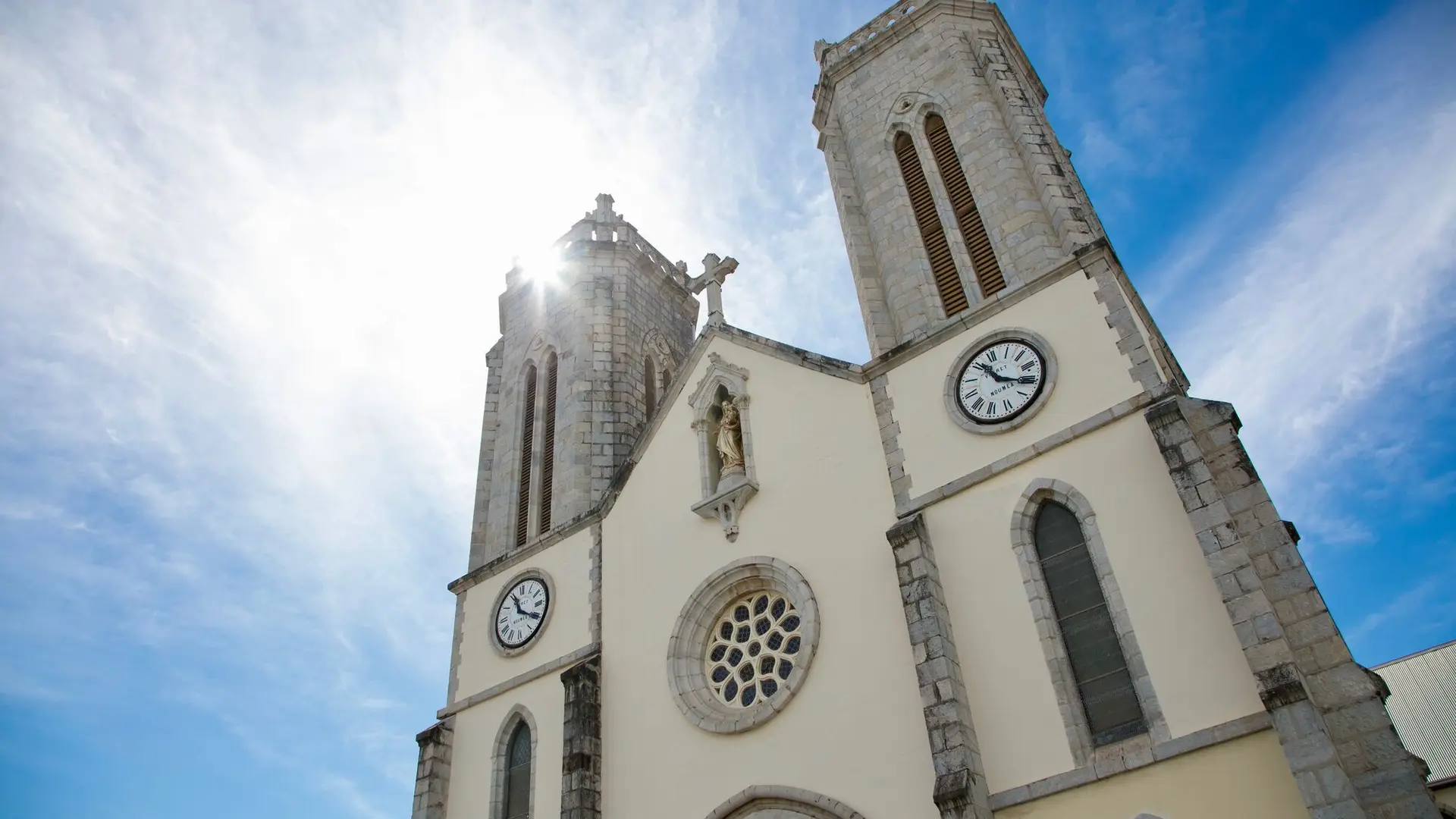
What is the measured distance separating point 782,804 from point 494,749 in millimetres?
5092

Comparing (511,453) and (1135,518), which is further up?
(511,453)

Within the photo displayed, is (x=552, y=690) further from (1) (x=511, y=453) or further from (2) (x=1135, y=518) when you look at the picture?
(2) (x=1135, y=518)

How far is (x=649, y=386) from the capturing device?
65.7ft

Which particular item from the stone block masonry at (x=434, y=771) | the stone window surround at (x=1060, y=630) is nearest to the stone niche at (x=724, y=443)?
the stone window surround at (x=1060, y=630)

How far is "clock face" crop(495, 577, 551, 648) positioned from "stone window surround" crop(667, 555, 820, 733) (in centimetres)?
297

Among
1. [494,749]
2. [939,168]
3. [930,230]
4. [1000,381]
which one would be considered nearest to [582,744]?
[494,749]

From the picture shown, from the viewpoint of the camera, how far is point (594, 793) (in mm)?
13125

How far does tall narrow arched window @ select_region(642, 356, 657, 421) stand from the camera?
19469 millimetres

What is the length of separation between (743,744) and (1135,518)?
5213mm

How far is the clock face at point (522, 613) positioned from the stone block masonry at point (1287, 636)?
941 cm

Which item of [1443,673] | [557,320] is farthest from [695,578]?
[1443,673]

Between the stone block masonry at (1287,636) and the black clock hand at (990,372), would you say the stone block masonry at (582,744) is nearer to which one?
the black clock hand at (990,372)

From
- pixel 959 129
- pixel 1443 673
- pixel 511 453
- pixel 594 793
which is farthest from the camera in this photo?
pixel 1443 673

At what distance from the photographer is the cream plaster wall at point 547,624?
15258 millimetres
